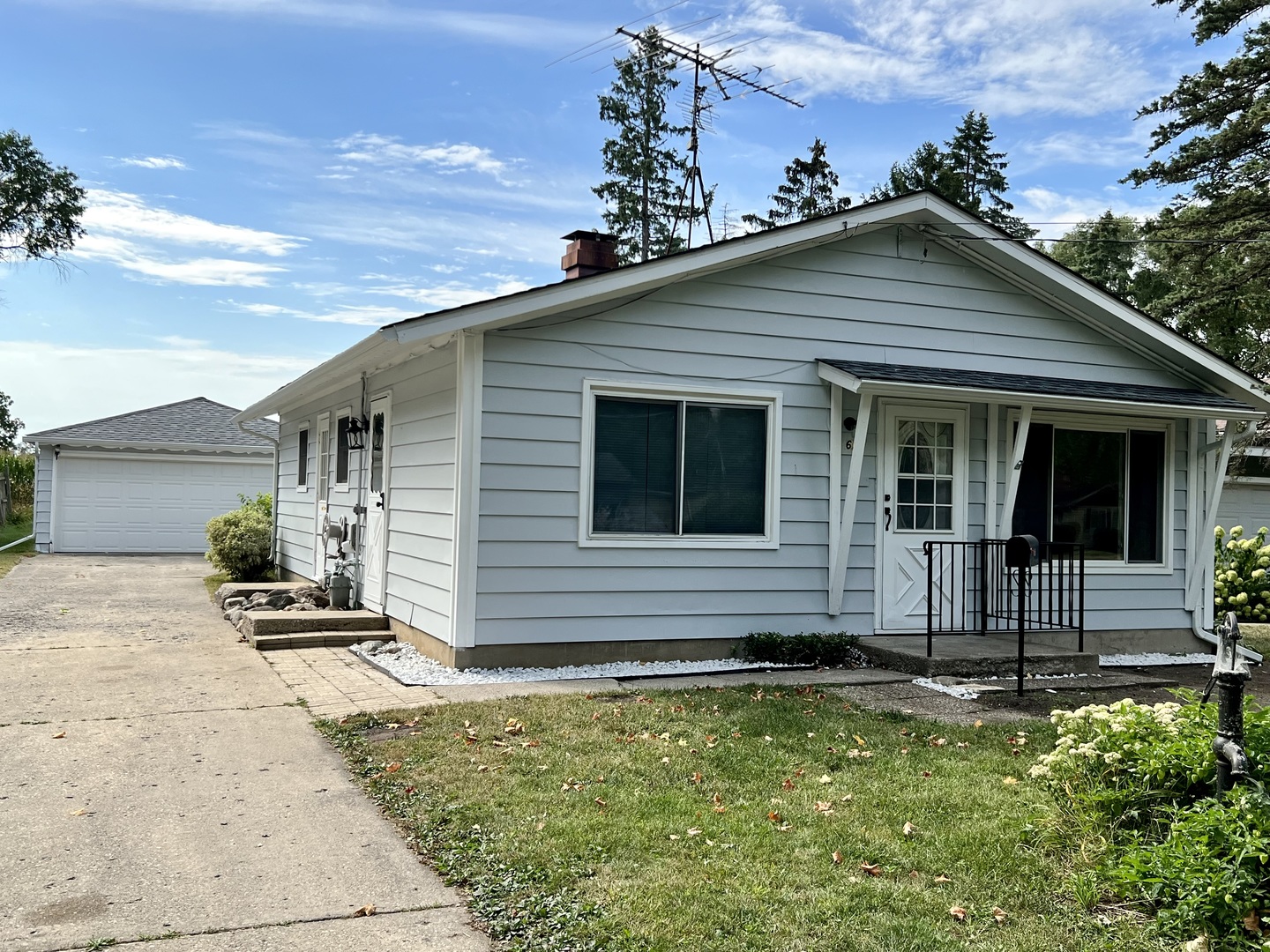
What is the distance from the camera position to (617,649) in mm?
8180

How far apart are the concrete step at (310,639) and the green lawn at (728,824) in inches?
129

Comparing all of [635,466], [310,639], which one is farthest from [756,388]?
[310,639]

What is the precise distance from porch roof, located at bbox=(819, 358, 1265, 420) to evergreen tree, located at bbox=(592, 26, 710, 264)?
19.4 m

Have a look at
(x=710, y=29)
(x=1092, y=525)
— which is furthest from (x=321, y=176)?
(x=1092, y=525)

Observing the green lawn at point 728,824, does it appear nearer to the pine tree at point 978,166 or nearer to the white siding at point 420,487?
the white siding at point 420,487

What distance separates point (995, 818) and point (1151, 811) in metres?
0.77

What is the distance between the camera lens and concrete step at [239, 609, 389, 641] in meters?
9.33

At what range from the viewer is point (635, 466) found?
823cm

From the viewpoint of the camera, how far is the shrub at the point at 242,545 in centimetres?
1581

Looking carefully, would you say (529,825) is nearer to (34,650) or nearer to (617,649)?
(617,649)

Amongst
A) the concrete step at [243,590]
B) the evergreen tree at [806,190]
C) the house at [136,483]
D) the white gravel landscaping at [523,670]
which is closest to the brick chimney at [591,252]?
the white gravel landscaping at [523,670]

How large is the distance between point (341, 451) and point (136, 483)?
12570 millimetres

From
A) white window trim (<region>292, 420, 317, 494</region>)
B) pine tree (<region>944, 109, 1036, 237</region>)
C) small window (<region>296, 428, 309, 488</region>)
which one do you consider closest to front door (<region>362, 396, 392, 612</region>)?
white window trim (<region>292, 420, 317, 494</region>)

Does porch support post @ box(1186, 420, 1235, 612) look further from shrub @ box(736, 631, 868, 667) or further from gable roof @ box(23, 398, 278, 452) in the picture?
gable roof @ box(23, 398, 278, 452)
